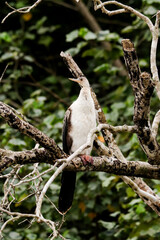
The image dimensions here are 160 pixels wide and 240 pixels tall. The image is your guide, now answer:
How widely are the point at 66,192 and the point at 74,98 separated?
240cm

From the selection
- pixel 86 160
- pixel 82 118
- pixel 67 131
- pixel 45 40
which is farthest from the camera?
pixel 45 40

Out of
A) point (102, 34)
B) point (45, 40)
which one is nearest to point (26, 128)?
point (102, 34)

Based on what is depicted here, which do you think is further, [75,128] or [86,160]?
[75,128]

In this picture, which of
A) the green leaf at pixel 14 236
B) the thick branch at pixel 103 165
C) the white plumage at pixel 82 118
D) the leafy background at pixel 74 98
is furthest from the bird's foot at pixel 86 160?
the green leaf at pixel 14 236

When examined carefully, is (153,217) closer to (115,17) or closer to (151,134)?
A: (151,134)

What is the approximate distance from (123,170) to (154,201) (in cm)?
46

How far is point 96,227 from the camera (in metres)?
5.15

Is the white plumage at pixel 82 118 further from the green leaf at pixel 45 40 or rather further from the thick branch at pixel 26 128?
the green leaf at pixel 45 40

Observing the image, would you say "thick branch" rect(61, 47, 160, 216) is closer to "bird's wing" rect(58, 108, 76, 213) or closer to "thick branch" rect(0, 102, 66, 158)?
"bird's wing" rect(58, 108, 76, 213)

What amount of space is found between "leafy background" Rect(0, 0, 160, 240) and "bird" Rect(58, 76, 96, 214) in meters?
0.53

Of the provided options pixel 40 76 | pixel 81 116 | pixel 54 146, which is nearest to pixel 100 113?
pixel 81 116

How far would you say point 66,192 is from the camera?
3.60m

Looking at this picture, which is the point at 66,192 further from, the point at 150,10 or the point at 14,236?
the point at 150,10

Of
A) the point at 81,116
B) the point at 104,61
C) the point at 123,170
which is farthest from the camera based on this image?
the point at 104,61
